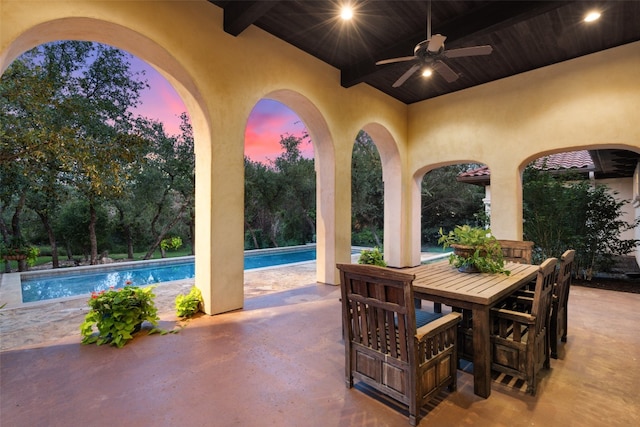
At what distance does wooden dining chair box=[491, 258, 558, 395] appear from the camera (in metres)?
2.14

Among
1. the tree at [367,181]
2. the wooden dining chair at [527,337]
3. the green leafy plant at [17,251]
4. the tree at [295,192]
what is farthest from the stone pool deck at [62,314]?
the tree at [295,192]

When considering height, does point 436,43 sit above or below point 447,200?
above

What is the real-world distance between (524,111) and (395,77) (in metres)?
2.61

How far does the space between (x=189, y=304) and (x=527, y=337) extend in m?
3.68

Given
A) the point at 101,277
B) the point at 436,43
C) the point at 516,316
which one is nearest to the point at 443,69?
the point at 436,43

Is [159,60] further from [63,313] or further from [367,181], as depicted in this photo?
[367,181]

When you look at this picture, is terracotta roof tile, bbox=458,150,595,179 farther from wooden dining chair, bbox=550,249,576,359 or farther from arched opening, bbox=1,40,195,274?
arched opening, bbox=1,40,195,274

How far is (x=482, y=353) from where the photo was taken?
2156mm

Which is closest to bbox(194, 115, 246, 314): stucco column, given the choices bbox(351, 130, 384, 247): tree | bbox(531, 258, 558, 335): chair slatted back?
bbox(531, 258, 558, 335): chair slatted back

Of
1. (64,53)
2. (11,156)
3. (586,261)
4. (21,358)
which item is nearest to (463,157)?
(586,261)

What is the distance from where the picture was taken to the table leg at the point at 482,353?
2148mm

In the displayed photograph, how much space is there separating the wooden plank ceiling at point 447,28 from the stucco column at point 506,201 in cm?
196

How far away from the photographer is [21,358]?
2756 millimetres

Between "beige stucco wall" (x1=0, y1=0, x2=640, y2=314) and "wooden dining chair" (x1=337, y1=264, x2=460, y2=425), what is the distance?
2381 millimetres
